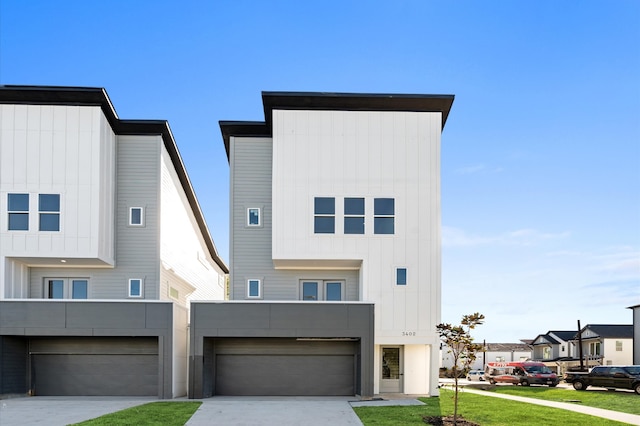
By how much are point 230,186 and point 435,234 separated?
8677mm

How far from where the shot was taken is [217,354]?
21938 millimetres

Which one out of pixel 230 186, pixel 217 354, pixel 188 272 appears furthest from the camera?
pixel 188 272

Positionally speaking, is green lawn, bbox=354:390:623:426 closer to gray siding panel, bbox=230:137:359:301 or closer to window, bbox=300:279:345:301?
window, bbox=300:279:345:301

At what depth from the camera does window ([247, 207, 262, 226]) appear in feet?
77.3

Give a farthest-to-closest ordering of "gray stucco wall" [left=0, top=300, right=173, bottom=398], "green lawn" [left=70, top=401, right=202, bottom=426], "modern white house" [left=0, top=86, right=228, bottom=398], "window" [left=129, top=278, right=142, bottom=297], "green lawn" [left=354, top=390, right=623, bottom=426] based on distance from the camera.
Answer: "window" [left=129, top=278, right=142, bottom=297] → "modern white house" [left=0, top=86, right=228, bottom=398] → "gray stucco wall" [left=0, top=300, right=173, bottom=398] → "green lawn" [left=354, top=390, right=623, bottom=426] → "green lawn" [left=70, top=401, right=202, bottom=426]

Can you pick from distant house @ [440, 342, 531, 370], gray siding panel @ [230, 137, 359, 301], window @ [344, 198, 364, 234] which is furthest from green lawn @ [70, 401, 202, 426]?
distant house @ [440, 342, 531, 370]

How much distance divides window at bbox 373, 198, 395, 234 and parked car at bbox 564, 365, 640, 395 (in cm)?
1313

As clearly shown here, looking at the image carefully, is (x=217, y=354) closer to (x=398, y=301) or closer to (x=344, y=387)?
(x=344, y=387)

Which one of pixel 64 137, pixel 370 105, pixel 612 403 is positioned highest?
pixel 370 105

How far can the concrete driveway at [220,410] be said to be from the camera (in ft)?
49.4

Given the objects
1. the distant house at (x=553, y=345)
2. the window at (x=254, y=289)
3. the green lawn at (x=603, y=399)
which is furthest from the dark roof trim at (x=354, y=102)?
the distant house at (x=553, y=345)

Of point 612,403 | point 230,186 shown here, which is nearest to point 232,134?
point 230,186

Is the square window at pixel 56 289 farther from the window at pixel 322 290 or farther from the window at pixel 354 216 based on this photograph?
the window at pixel 354 216

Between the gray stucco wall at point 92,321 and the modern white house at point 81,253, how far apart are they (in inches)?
1.4
